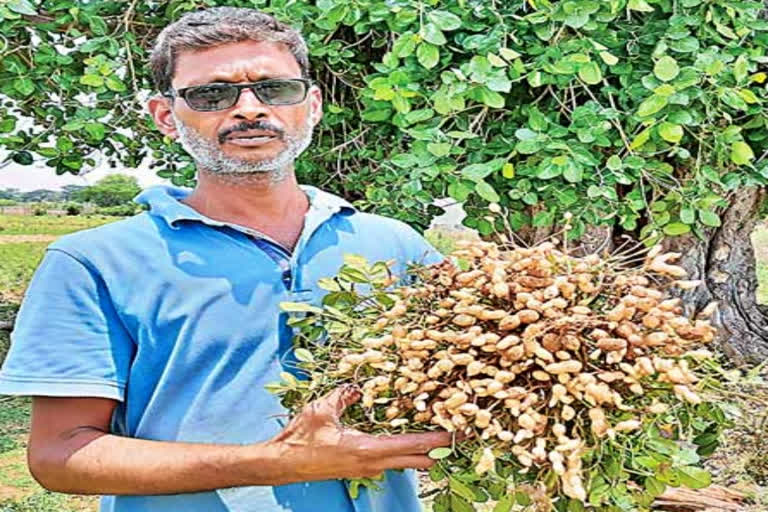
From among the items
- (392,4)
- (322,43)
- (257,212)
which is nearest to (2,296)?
(322,43)

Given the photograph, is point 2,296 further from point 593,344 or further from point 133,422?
point 593,344

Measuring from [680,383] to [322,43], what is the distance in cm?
223

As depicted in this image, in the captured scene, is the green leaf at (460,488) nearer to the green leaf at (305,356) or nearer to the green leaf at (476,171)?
the green leaf at (305,356)

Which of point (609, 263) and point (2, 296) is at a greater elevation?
point (609, 263)

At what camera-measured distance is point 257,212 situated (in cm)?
147

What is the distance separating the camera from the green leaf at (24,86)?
3.00 meters

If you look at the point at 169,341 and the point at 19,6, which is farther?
the point at 19,6

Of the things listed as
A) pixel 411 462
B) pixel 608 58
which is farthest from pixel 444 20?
pixel 411 462

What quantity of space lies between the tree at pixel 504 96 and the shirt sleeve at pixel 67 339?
1350mm

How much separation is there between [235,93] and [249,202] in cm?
19

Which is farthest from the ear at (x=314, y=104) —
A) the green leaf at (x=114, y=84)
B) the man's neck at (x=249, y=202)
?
the green leaf at (x=114, y=84)

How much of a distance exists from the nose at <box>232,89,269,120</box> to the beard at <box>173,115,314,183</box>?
1cm

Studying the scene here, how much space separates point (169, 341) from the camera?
A: 1.29 metres

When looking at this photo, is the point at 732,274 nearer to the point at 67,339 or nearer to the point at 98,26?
the point at 98,26
